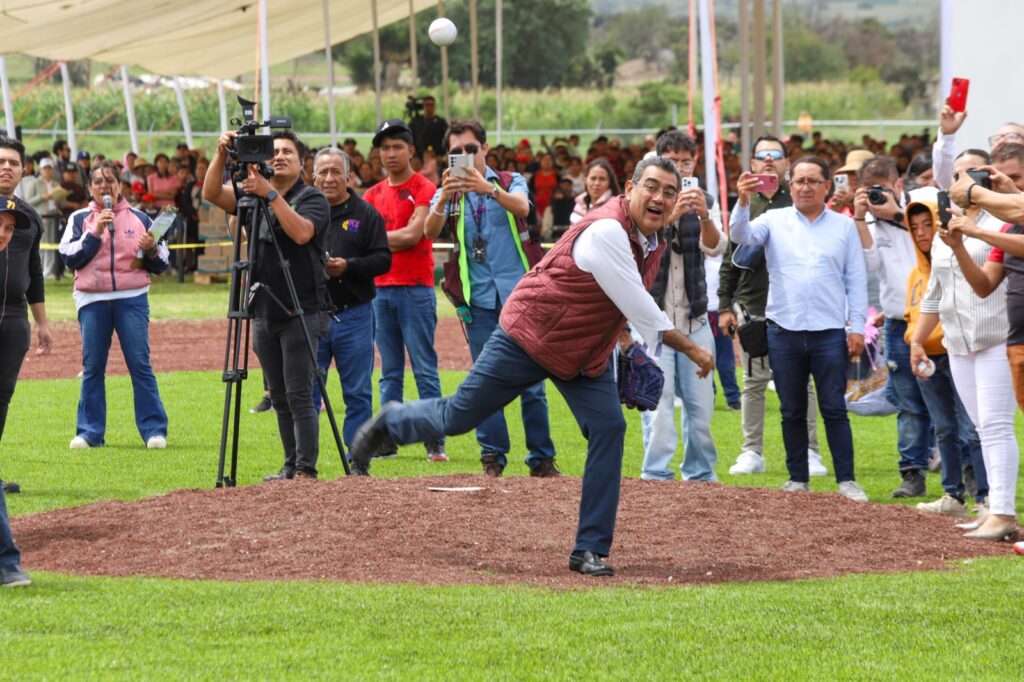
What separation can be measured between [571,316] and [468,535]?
1.54m

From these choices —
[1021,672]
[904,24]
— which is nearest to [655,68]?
[904,24]

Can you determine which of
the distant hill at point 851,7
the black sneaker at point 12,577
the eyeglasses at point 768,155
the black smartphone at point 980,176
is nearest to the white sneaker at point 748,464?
the eyeglasses at point 768,155

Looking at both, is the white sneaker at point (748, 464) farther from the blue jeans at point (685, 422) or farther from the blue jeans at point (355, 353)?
the blue jeans at point (355, 353)

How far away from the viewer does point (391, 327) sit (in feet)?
39.2

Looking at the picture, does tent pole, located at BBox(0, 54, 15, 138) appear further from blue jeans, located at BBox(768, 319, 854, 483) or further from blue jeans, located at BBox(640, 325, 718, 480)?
blue jeans, located at BBox(768, 319, 854, 483)

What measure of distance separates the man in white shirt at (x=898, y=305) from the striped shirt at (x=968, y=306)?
190 cm

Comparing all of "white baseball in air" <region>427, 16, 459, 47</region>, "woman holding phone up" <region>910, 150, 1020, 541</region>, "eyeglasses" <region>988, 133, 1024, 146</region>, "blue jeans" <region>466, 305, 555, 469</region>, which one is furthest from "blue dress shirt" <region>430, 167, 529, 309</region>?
"white baseball in air" <region>427, 16, 459, 47</region>

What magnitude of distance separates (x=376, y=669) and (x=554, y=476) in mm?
4622

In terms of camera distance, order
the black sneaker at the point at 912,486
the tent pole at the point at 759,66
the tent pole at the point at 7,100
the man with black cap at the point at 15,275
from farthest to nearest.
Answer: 1. the tent pole at the point at 7,100
2. the tent pole at the point at 759,66
3. the black sneaker at the point at 912,486
4. the man with black cap at the point at 15,275

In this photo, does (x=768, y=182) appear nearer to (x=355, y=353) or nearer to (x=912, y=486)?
(x=912, y=486)

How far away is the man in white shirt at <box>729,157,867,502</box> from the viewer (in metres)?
10.1

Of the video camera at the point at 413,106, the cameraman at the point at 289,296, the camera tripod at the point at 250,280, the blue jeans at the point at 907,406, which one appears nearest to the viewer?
the camera tripod at the point at 250,280

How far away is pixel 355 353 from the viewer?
11.4 meters

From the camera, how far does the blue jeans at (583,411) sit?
748 centimetres
